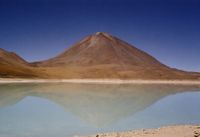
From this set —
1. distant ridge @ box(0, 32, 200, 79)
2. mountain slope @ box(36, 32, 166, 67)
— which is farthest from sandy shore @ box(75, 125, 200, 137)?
mountain slope @ box(36, 32, 166, 67)

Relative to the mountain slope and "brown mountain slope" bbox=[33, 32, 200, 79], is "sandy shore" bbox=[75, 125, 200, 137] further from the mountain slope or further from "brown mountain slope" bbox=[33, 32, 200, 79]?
the mountain slope

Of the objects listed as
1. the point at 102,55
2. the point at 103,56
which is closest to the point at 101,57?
the point at 103,56

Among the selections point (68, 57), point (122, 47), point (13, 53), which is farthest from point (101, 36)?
point (13, 53)

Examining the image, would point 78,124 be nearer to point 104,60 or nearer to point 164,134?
point 164,134

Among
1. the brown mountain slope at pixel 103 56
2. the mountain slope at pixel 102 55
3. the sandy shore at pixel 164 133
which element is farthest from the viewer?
the mountain slope at pixel 102 55

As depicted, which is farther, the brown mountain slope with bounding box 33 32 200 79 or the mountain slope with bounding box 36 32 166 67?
the mountain slope with bounding box 36 32 166 67

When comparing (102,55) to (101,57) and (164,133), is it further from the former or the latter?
(164,133)

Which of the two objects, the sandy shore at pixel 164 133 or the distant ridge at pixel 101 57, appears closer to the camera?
the sandy shore at pixel 164 133

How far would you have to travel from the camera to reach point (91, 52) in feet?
418

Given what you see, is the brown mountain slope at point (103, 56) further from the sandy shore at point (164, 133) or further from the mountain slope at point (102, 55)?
the sandy shore at point (164, 133)

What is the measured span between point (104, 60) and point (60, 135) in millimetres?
107579

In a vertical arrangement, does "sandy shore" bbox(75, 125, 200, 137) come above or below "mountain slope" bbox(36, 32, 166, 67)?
below

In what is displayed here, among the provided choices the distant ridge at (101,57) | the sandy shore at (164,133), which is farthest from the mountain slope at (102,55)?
the sandy shore at (164,133)

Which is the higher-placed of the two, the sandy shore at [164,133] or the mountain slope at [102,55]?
the mountain slope at [102,55]
